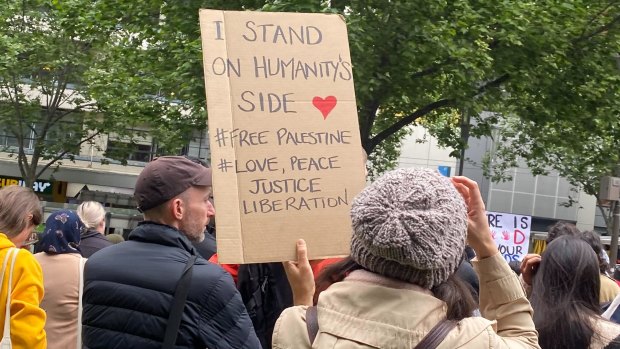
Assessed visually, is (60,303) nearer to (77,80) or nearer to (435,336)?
(435,336)

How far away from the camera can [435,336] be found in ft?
6.33

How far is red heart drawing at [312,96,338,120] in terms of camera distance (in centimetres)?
328

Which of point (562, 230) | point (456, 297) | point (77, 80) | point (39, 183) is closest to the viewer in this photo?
point (456, 297)

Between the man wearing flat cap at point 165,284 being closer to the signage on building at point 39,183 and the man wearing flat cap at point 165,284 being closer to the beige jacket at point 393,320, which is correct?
the beige jacket at point 393,320

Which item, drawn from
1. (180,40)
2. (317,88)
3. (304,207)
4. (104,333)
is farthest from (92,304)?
(180,40)

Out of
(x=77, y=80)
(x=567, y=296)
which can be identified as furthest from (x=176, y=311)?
(x=77, y=80)

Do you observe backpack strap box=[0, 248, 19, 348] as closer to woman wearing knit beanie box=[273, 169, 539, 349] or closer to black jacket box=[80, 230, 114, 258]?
woman wearing knit beanie box=[273, 169, 539, 349]

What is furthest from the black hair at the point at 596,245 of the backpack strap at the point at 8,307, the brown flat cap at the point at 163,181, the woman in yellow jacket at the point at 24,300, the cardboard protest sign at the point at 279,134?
the backpack strap at the point at 8,307

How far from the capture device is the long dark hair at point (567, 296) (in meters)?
3.36

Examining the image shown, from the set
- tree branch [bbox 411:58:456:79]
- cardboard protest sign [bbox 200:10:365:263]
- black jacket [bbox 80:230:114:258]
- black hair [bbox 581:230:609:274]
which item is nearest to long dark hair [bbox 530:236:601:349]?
cardboard protest sign [bbox 200:10:365:263]

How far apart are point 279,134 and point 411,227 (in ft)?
4.40

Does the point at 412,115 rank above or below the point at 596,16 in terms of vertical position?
below

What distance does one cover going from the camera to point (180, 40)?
607 inches

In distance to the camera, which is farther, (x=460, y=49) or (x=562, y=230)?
(x=460, y=49)
